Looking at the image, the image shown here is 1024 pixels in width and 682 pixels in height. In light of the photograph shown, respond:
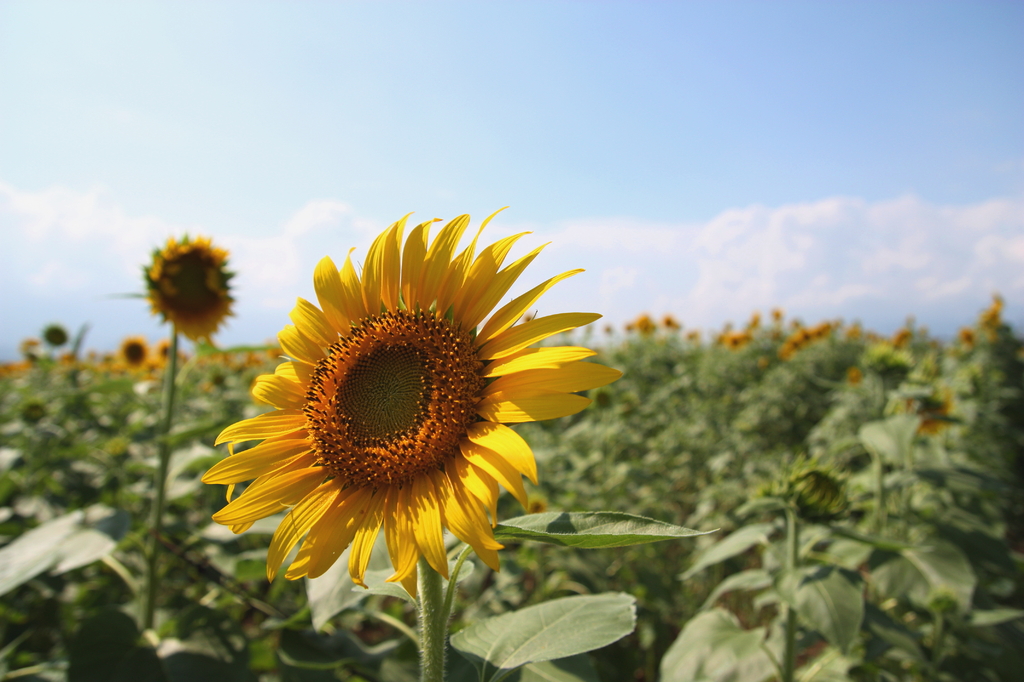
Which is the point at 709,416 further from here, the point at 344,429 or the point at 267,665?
the point at 344,429

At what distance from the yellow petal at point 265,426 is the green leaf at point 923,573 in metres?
2.31

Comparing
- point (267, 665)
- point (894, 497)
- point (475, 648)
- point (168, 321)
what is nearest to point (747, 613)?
point (894, 497)

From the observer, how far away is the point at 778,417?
6.84 metres

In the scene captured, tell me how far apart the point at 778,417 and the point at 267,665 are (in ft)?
20.6

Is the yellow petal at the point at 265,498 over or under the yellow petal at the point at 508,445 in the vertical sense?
under

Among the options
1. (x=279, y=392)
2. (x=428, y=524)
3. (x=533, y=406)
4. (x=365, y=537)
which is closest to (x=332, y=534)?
(x=365, y=537)

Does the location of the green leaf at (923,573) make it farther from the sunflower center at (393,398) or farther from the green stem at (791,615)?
the sunflower center at (393,398)

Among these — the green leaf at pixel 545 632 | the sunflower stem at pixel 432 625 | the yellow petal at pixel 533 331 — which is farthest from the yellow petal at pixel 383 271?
the green leaf at pixel 545 632

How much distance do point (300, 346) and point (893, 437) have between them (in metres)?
2.52

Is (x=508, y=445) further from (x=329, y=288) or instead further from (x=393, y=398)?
(x=329, y=288)

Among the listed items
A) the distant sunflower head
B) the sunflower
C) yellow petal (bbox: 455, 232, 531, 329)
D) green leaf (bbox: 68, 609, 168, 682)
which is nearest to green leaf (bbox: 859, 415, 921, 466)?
yellow petal (bbox: 455, 232, 531, 329)

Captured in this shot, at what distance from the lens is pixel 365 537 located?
0.96 m

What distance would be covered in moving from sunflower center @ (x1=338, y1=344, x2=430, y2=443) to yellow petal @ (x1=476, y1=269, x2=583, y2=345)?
0.46 feet

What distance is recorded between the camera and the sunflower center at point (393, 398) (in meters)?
1.00
